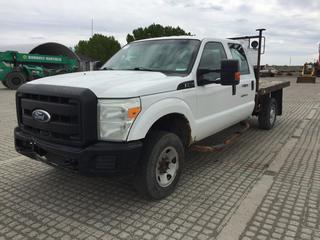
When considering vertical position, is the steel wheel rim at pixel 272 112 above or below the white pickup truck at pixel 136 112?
below

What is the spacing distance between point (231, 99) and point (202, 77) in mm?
1123

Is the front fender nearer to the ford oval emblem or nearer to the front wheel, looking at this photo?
the front wheel

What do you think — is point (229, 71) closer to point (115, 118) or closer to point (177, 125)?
point (177, 125)

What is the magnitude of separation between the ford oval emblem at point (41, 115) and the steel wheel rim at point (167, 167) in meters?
1.36

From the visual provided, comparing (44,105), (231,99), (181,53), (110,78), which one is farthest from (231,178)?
(44,105)

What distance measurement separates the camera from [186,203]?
3.74 metres

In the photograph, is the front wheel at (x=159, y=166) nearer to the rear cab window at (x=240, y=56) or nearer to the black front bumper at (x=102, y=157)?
the black front bumper at (x=102, y=157)

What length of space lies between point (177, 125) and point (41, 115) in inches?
67.7

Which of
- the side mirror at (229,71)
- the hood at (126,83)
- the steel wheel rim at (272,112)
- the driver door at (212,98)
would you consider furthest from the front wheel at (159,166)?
the steel wheel rim at (272,112)

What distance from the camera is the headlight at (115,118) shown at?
10.2ft

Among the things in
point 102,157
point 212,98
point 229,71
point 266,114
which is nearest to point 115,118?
point 102,157

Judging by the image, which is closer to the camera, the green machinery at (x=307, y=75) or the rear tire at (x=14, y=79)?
the rear tire at (x=14, y=79)

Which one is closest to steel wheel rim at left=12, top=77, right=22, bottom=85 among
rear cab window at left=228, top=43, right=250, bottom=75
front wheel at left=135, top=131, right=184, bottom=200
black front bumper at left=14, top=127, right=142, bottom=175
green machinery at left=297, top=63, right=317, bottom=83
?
rear cab window at left=228, top=43, right=250, bottom=75

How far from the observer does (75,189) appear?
4.16 metres
